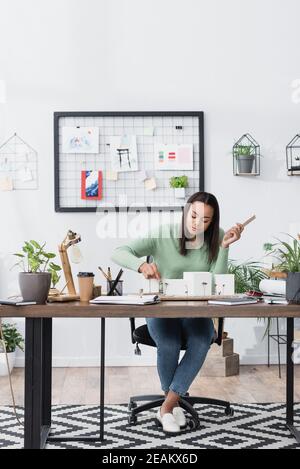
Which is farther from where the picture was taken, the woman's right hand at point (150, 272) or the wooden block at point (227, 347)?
the wooden block at point (227, 347)

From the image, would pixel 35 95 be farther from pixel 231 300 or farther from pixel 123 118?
pixel 231 300

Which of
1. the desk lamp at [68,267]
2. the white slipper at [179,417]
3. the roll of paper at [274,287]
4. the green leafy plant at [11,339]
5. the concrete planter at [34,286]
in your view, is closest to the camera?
the concrete planter at [34,286]

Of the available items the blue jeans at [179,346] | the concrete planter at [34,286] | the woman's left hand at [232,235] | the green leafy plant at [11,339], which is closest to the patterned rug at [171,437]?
the blue jeans at [179,346]

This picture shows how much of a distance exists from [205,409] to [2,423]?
1039 millimetres

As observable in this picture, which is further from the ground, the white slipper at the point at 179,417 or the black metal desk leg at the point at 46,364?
the black metal desk leg at the point at 46,364

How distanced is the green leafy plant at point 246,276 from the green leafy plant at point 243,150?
2.46 feet

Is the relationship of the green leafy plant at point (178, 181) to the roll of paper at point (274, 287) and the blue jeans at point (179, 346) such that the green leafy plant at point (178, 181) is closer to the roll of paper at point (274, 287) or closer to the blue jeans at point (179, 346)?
the blue jeans at point (179, 346)

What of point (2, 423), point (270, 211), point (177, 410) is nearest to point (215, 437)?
point (177, 410)

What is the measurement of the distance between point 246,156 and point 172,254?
160cm

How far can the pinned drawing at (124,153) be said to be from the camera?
4797 mm

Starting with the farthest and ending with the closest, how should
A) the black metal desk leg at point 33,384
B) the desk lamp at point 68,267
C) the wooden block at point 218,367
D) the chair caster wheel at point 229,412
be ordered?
the wooden block at point 218,367 < the chair caster wheel at point 229,412 < the desk lamp at point 68,267 < the black metal desk leg at point 33,384

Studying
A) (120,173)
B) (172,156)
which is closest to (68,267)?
(120,173)

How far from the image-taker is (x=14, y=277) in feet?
15.8

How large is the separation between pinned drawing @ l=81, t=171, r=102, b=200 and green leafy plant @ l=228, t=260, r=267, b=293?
3.44ft
